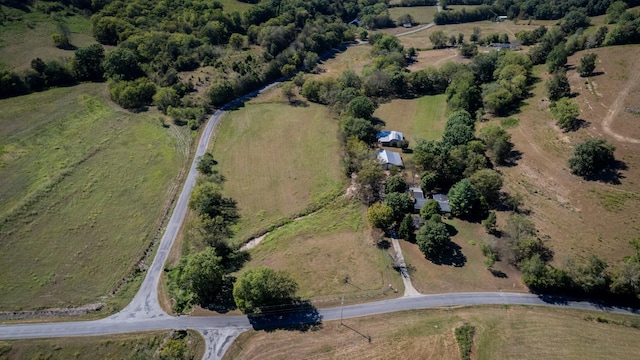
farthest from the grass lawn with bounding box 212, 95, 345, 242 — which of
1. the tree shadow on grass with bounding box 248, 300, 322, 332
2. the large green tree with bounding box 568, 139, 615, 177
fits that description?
the large green tree with bounding box 568, 139, 615, 177

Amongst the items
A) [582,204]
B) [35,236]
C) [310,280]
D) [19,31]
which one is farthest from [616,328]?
[19,31]

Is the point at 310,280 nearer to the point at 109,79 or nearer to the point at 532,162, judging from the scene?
the point at 532,162

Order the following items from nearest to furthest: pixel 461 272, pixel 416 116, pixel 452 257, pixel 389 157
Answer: pixel 461 272
pixel 452 257
pixel 389 157
pixel 416 116

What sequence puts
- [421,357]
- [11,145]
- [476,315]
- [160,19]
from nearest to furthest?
[421,357] < [476,315] < [11,145] < [160,19]

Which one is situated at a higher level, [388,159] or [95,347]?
[388,159]

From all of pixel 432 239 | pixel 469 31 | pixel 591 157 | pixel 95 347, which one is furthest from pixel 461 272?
pixel 469 31

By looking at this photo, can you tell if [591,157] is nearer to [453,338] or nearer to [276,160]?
[453,338]
